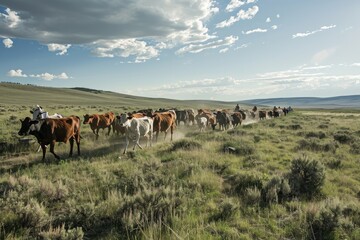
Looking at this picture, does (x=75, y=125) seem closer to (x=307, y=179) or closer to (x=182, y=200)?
(x=182, y=200)

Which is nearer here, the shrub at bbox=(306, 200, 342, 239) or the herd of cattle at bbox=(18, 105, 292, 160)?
the shrub at bbox=(306, 200, 342, 239)

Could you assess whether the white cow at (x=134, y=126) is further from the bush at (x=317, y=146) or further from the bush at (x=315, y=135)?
the bush at (x=315, y=135)

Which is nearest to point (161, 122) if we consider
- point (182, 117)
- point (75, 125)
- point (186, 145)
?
point (186, 145)

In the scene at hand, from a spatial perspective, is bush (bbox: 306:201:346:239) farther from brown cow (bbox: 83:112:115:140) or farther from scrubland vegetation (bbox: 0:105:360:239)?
brown cow (bbox: 83:112:115:140)

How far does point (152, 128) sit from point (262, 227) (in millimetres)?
12469

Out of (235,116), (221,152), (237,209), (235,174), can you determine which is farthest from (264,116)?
(237,209)

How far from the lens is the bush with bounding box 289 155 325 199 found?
8000 millimetres

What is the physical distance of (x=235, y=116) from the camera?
3128cm

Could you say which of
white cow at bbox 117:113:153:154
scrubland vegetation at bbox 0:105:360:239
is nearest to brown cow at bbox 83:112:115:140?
white cow at bbox 117:113:153:154

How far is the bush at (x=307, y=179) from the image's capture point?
8000 millimetres

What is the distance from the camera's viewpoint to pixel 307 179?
8250 mm

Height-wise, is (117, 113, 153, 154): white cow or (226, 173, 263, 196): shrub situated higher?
(117, 113, 153, 154): white cow

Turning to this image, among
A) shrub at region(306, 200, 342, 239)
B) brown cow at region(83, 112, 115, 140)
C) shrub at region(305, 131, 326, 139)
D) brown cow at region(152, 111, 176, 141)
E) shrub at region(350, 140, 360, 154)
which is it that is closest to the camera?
shrub at region(306, 200, 342, 239)

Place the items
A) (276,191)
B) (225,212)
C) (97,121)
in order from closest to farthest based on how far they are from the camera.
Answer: (225,212)
(276,191)
(97,121)
